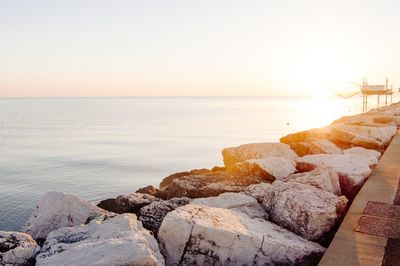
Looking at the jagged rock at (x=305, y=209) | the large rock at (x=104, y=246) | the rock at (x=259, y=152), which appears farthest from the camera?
the rock at (x=259, y=152)

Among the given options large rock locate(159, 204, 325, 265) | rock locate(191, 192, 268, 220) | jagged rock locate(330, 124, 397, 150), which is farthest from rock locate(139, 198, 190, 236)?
jagged rock locate(330, 124, 397, 150)

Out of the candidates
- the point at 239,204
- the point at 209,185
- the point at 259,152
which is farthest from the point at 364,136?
the point at 239,204

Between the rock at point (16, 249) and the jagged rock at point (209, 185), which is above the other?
the rock at point (16, 249)

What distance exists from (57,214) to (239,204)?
Result: 2558 millimetres

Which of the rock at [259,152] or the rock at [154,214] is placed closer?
the rock at [154,214]

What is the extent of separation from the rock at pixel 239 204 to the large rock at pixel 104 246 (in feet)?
4.56

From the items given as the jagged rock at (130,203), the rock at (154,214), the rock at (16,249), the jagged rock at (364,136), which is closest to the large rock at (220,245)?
the rock at (154,214)

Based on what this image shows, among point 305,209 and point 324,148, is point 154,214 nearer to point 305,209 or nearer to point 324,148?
point 305,209

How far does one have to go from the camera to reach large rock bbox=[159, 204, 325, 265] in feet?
14.4

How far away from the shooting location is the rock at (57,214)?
5289 mm

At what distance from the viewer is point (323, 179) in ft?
21.0

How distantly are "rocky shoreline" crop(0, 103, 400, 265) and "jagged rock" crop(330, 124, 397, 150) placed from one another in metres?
3.64

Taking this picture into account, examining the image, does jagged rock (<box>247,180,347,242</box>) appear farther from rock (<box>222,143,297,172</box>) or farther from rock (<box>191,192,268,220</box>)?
rock (<box>222,143,297,172</box>)

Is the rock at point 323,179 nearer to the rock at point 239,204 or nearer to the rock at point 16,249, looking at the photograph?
the rock at point 239,204
